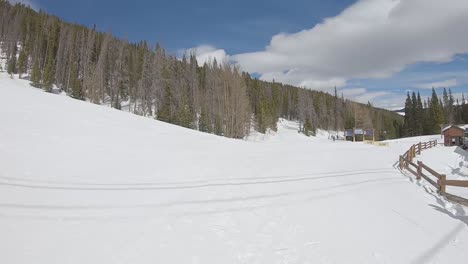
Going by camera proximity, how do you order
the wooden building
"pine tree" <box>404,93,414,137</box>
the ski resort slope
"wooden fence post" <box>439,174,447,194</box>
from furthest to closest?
"pine tree" <box>404,93,414,137</box> < the wooden building < "wooden fence post" <box>439,174,447,194</box> < the ski resort slope

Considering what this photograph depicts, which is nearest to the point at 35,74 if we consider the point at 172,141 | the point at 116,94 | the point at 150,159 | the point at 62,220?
the point at 116,94

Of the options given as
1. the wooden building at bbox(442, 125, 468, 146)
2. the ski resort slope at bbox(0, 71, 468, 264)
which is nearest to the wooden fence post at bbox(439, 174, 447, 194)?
the ski resort slope at bbox(0, 71, 468, 264)

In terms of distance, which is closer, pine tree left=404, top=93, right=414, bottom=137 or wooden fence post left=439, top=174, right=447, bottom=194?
wooden fence post left=439, top=174, right=447, bottom=194

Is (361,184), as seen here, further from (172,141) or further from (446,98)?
(446,98)

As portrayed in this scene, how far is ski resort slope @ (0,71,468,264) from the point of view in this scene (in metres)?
5.14

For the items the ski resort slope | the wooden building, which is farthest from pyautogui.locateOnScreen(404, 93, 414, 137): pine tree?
the ski resort slope

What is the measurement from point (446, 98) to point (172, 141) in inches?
5573

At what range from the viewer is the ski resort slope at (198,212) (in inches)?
202

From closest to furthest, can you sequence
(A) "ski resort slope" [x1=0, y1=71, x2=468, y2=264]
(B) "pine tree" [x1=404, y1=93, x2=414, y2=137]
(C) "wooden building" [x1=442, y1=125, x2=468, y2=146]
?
(A) "ski resort slope" [x1=0, y1=71, x2=468, y2=264], (C) "wooden building" [x1=442, y1=125, x2=468, y2=146], (B) "pine tree" [x1=404, y1=93, x2=414, y2=137]

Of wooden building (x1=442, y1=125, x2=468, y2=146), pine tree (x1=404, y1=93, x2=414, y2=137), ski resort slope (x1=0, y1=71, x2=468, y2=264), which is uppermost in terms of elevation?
pine tree (x1=404, y1=93, x2=414, y2=137)

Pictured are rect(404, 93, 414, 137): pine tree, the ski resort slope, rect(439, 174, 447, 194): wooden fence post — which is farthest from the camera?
rect(404, 93, 414, 137): pine tree

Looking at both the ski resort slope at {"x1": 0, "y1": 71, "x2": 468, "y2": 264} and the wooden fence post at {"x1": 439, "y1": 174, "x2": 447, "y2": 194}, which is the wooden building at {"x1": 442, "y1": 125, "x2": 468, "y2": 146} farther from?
the wooden fence post at {"x1": 439, "y1": 174, "x2": 447, "y2": 194}

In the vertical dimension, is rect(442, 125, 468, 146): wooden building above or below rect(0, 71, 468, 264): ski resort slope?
above

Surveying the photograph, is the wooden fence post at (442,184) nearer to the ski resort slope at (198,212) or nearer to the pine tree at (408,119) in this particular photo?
the ski resort slope at (198,212)
